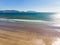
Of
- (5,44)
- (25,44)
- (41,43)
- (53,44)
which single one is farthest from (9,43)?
(53,44)

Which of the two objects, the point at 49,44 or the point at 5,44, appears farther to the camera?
the point at 49,44

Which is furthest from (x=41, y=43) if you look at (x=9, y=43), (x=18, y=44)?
(x=9, y=43)

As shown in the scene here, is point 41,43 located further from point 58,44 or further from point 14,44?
point 14,44

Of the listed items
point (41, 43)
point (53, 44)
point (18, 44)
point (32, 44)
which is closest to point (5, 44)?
point (18, 44)

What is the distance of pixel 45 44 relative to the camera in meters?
5.54

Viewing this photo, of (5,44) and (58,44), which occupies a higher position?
(5,44)

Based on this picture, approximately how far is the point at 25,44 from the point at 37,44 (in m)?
0.57

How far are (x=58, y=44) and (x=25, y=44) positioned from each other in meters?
1.53

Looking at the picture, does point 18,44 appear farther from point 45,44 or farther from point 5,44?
point 45,44

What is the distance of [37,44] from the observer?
545cm

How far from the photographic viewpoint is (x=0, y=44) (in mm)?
4992

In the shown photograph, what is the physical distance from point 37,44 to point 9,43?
1.25m

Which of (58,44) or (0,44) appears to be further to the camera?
(58,44)

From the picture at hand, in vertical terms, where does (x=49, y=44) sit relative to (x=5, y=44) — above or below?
below
